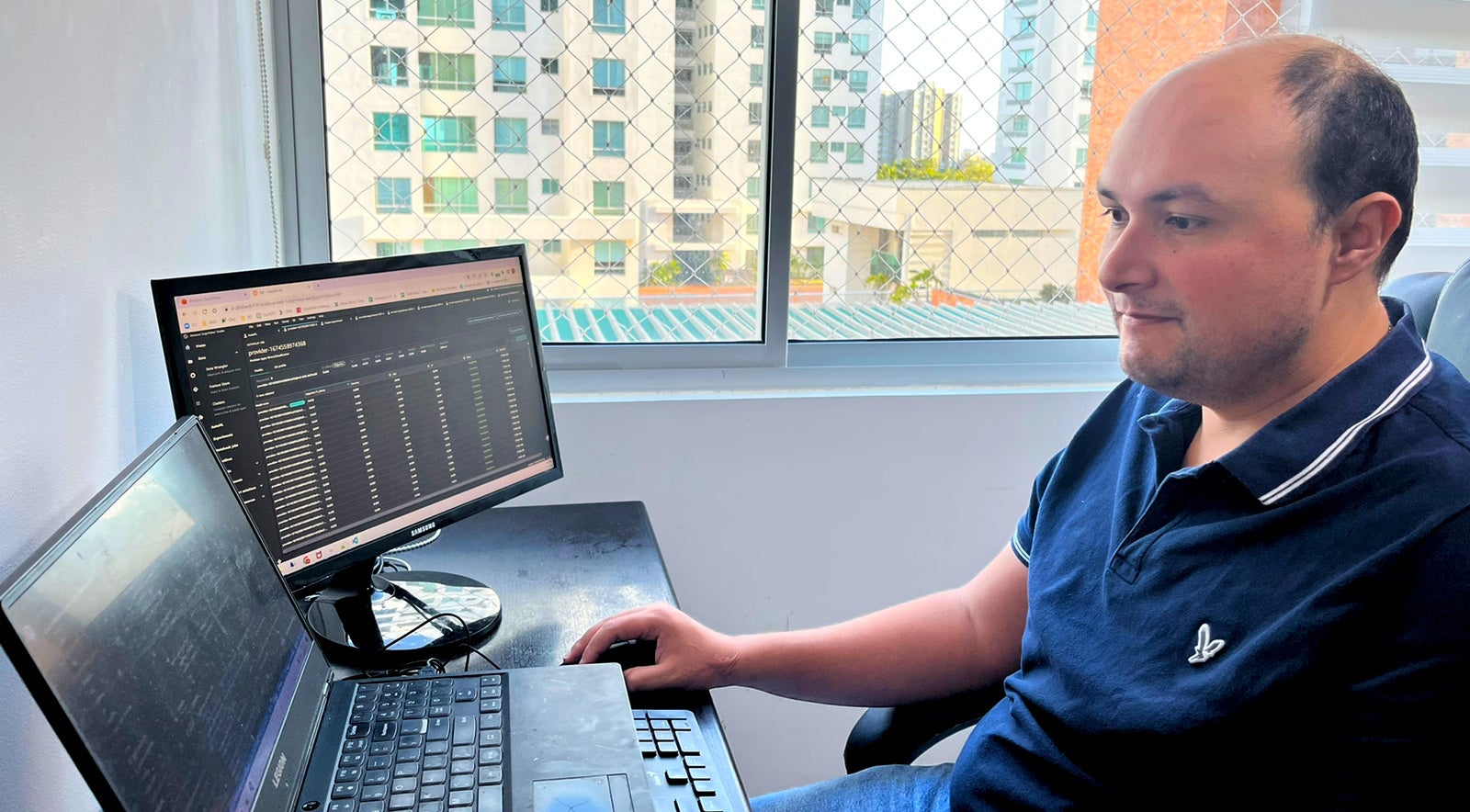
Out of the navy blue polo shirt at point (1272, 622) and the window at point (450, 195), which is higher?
the window at point (450, 195)

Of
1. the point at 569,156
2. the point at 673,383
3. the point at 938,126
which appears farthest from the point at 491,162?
the point at 938,126

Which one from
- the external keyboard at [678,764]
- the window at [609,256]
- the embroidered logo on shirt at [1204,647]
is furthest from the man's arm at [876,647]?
the window at [609,256]

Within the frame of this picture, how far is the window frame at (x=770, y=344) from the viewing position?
1.78m

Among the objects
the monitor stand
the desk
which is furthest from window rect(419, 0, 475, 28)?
the monitor stand

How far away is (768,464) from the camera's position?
193 centimetres

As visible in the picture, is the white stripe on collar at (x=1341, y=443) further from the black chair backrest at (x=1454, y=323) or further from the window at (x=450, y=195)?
→ the window at (x=450, y=195)

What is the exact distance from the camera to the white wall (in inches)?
30.1

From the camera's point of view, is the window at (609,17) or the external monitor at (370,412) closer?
the external monitor at (370,412)

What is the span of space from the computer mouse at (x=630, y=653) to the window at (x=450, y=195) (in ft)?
3.33

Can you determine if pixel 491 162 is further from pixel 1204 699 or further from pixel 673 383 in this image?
pixel 1204 699

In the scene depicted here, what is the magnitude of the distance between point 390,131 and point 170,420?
835mm

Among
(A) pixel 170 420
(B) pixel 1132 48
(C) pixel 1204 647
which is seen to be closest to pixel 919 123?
(B) pixel 1132 48

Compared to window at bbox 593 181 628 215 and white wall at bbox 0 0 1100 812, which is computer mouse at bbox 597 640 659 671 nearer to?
white wall at bbox 0 0 1100 812

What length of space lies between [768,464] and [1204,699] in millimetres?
1052
